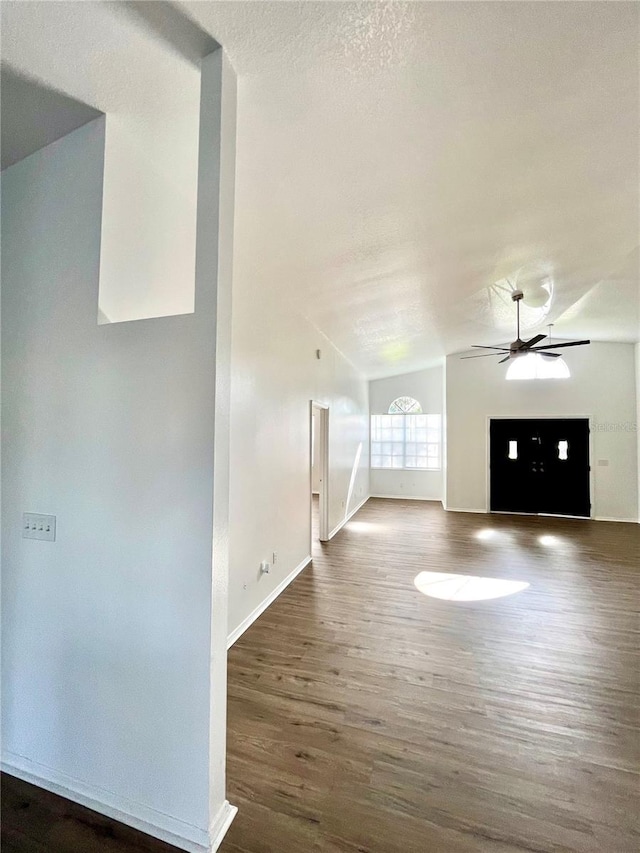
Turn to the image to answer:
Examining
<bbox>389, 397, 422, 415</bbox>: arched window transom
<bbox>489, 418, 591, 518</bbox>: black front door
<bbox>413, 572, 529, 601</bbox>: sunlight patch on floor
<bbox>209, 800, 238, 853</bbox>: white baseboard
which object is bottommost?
<bbox>413, 572, 529, 601</bbox>: sunlight patch on floor

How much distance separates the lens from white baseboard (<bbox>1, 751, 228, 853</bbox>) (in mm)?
1298

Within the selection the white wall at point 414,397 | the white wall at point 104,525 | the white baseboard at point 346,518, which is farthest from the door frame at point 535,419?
the white wall at point 104,525

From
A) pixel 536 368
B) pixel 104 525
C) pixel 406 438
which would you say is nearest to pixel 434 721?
pixel 104 525

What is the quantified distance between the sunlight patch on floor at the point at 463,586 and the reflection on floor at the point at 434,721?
11cm

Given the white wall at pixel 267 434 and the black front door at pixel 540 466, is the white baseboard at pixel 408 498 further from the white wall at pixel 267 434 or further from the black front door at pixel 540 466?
the white wall at pixel 267 434

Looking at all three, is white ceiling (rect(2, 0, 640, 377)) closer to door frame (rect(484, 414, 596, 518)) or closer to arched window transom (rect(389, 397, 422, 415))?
door frame (rect(484, 414, 596, 518))

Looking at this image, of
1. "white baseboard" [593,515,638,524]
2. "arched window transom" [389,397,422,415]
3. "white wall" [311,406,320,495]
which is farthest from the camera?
"arched window transom" [389,397,422,415]

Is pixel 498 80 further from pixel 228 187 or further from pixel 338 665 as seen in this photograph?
pixel 338 665

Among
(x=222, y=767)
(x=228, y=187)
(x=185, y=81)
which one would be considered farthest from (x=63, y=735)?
(x=185, y=81)

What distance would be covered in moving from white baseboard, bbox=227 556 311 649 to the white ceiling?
276 centimetres

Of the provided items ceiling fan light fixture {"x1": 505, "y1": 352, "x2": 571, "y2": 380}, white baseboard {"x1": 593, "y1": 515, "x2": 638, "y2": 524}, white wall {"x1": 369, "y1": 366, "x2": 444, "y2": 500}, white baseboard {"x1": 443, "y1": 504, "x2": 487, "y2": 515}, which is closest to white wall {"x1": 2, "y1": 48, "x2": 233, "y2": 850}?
white baseboard {"x1": 443, "y1": 504, "x2": 487, "y2": 515}

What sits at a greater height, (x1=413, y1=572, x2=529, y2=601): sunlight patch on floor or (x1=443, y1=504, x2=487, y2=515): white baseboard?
(x1=443, y1=504, x2=487, y2=515): white baseboard

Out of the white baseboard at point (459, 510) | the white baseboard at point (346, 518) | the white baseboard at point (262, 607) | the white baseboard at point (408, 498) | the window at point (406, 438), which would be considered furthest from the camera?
the window at point (406, 438)

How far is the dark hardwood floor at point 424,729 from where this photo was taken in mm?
1363
